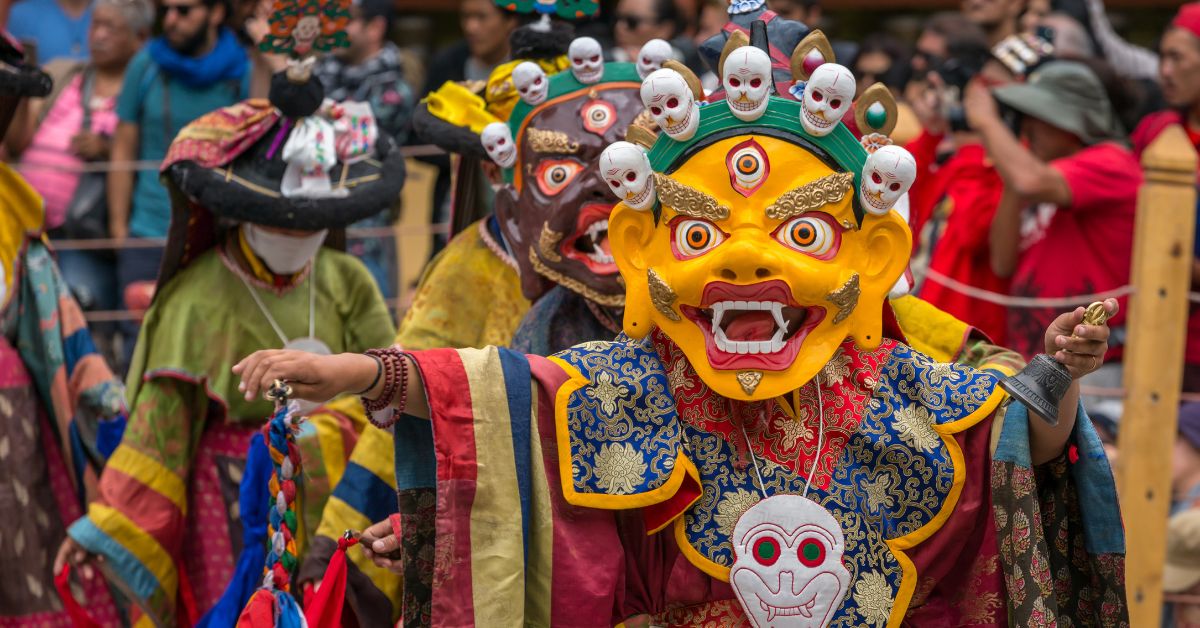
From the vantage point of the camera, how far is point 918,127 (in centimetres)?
803

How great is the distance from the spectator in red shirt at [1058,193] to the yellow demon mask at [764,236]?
2551mm

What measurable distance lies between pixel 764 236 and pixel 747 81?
302 millimetres

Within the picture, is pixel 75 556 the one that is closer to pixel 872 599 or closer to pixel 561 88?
pixel 561 88

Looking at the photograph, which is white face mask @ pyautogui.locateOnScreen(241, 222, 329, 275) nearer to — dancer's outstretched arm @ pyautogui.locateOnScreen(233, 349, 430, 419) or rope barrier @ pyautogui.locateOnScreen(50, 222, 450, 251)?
rope barrier @ pyautogui.locateOnScreen(50, 222, 450, 251)

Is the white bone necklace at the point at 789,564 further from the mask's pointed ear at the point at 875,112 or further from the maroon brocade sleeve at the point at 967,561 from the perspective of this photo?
the mask's pointed ear at the point at 875,112

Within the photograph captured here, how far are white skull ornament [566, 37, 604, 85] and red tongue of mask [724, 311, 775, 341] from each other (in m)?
1.47

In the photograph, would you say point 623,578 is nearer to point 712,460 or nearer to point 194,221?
point 712,460

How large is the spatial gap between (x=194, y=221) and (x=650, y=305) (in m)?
2.15

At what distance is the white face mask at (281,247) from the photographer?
222 inches

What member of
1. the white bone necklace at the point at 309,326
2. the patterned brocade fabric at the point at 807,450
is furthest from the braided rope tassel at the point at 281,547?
the white bone necklace at the point at 309,326

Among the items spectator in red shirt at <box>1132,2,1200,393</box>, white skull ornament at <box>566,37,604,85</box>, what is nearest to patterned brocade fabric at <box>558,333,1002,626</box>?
white skull ornament at <box>566,37,604,85</box>

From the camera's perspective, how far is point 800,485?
3.93 metres

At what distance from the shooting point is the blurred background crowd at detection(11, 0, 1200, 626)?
6445 millimetres

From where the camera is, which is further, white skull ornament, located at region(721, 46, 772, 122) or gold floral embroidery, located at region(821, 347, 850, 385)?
gold floral embroidery, located at region(821, 347, 850, 385)
